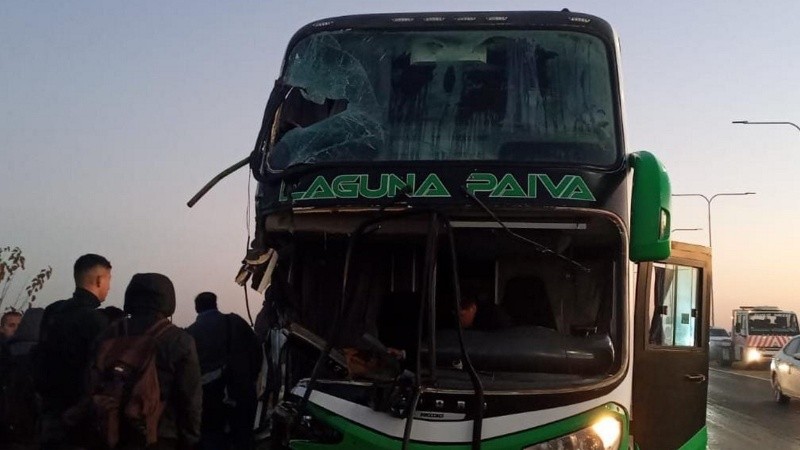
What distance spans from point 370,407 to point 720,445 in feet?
36.1

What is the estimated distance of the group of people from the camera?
566cm

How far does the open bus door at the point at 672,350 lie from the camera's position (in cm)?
667

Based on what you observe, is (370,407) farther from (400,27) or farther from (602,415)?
(400,27)

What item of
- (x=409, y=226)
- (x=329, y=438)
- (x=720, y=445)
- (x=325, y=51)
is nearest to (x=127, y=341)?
(x=329, y=438)

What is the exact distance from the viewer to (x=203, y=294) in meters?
8.62

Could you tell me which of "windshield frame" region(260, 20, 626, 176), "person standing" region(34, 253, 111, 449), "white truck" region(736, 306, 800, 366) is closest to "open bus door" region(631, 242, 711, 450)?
"windshield frame" region(260, 20, 626, 176)

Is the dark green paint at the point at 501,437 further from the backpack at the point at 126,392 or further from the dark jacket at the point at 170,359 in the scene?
the backpack at the point at 126,392

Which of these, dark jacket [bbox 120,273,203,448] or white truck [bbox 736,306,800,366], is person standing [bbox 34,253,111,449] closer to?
dark jacket [bbox 120,273,203,448]

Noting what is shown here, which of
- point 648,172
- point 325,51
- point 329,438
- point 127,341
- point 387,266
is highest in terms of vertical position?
point 325,51

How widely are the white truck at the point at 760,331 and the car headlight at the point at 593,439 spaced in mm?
36456

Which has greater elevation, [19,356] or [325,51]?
[325,51]

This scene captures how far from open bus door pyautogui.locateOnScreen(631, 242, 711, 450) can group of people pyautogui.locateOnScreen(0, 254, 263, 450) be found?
8.85 ft

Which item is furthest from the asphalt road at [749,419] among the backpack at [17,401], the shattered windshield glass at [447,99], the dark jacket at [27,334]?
the dark jacket at [27,334]

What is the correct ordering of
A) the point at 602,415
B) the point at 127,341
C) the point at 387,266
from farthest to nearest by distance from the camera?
1. the point at 387,266
2. the point at 127,341
3. the point at 602,415
